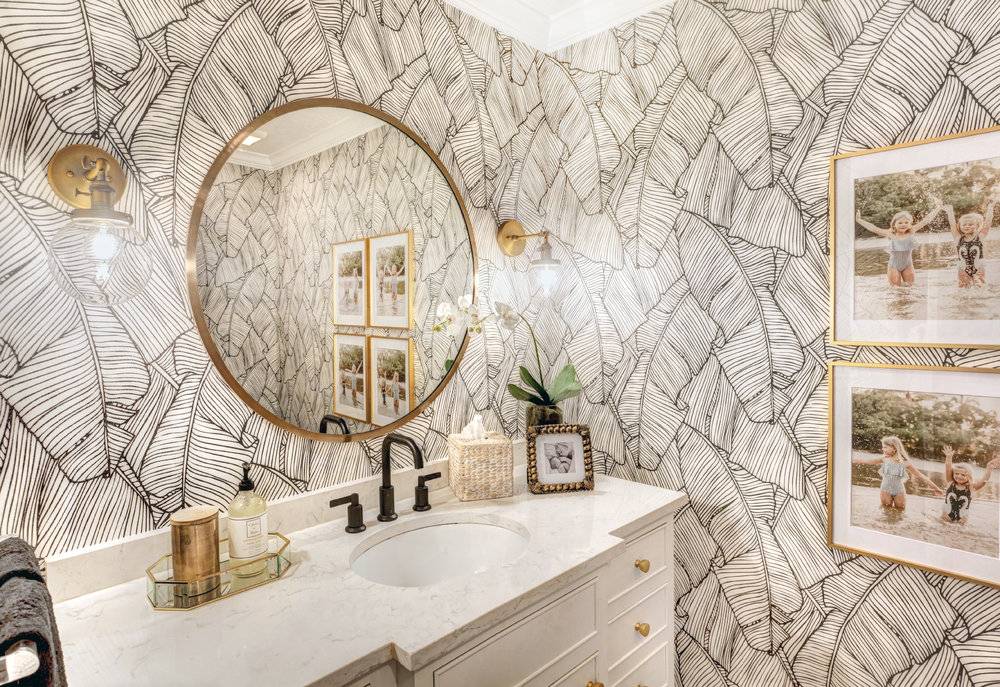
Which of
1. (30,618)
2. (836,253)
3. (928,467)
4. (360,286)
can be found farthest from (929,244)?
(30,618)

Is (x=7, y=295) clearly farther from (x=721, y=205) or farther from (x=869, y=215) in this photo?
(x=869, y=215)

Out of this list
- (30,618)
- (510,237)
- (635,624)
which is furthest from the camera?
(510,237)

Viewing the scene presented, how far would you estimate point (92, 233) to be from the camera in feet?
3.74

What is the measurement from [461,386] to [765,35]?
1433 mm

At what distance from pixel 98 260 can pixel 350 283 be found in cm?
58

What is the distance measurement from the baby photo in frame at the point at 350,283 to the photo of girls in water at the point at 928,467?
1.39 meters

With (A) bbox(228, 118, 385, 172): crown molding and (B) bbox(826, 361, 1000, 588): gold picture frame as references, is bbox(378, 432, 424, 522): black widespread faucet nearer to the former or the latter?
(A) bbox(228, 118, 385, 172): crown molding

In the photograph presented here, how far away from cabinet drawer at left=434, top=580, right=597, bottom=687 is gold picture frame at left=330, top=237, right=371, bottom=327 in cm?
89

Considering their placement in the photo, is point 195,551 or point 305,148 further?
point 305,148

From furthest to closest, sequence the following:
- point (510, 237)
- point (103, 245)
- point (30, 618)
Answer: point (510, 237) → point (103, 245) → point (30, 618)

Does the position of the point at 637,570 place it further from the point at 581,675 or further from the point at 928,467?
the point at 928,467

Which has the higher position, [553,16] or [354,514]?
[553,16]

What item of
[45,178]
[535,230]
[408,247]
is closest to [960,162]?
[535,230]

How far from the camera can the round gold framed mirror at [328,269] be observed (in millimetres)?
1383
